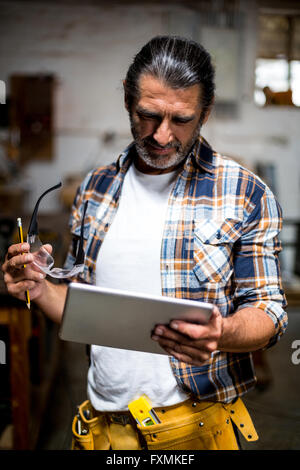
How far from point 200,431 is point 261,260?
1.37 ft

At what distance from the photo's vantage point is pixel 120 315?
31.2 inches

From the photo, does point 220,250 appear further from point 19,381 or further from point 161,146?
point 19,381

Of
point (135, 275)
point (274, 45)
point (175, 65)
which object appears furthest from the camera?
point (274, 45)

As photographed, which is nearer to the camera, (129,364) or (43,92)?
(129,364)

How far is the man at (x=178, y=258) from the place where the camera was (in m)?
0.97

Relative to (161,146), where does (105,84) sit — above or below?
above

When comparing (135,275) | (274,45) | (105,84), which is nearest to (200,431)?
(135,275)

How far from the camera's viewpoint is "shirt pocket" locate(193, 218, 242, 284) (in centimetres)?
100

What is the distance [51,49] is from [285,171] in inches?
107

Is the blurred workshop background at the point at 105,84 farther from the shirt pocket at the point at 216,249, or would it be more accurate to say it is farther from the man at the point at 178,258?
the shirt pocket at the point at 216,249

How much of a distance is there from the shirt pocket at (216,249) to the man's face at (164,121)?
0.57 feet
